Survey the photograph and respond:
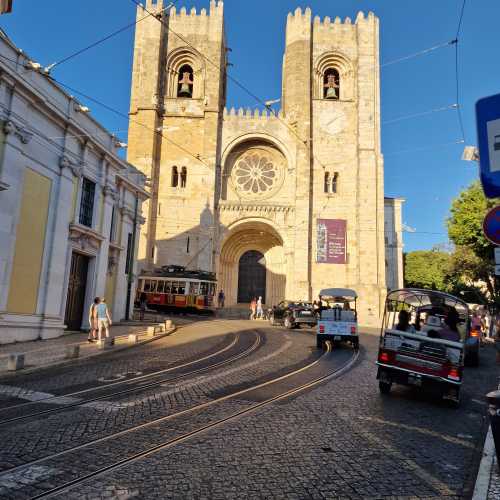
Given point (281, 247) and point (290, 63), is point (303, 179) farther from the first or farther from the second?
point (290, 63)

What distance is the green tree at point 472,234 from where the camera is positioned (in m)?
22.9

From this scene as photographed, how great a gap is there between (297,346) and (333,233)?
19.4 meters

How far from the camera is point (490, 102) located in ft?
9.41

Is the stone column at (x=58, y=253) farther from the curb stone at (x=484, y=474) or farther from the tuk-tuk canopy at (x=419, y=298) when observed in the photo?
the curb stone at (x=484, y=474)

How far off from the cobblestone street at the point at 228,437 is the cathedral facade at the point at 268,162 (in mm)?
23105

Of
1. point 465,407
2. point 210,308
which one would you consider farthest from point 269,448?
point 210,308

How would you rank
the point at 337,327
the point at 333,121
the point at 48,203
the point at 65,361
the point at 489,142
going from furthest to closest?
the point at 333,121, the point at 337,327, the point at 48,203, the point at 65,361, the point at 489,142

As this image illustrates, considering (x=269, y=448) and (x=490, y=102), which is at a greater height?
(x=490, y=102)

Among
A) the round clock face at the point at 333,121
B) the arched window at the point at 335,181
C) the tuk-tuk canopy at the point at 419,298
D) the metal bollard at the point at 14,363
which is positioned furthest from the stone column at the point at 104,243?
the round clock face at the point at 333,121

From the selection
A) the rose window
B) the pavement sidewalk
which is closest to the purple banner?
the rose window

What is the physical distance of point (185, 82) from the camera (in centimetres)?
3450

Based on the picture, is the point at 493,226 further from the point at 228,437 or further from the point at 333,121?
the point at 333,121

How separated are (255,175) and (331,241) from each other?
862cm

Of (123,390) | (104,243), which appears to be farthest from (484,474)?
(104,243)
